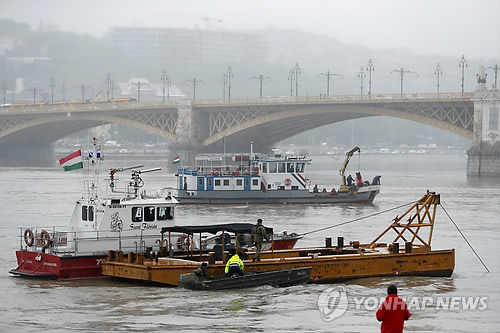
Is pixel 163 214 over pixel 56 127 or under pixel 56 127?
under

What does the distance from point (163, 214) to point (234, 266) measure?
4912 mm

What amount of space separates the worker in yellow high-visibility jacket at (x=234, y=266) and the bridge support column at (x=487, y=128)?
7766cm

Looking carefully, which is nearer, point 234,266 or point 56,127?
point 234,266

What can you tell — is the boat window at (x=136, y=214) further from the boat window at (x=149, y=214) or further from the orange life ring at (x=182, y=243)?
the orange life ring at (x=182, y=243)

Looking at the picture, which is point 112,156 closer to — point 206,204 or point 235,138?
point 235,138

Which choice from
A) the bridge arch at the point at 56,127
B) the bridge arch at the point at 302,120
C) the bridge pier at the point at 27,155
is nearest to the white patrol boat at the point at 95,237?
the bridge arch at the point at 302,120

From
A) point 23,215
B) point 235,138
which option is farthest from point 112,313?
point 235,138

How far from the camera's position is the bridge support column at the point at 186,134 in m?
127

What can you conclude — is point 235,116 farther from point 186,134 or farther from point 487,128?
point 487,128

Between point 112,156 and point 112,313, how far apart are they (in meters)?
172

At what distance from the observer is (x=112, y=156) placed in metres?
198

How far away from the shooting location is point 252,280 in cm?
3086

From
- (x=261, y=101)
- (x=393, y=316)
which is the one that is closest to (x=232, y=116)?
(x=261, y=101)

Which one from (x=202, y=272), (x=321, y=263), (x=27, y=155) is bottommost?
(x=202, y=272)
